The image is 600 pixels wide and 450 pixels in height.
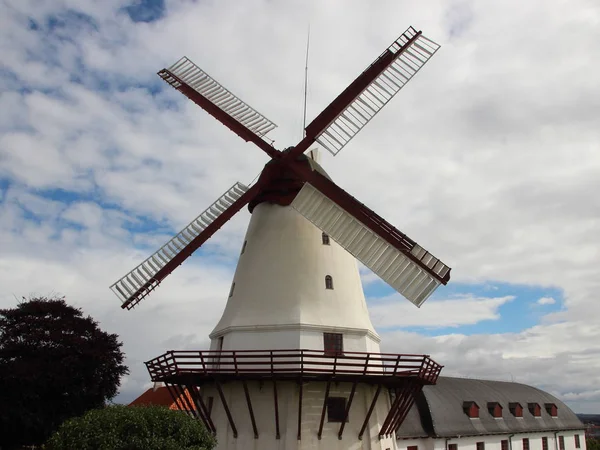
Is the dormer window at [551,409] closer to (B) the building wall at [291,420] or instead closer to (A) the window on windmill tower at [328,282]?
(B) the building wall at [291,420]

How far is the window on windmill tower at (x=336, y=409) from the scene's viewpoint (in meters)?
17.5

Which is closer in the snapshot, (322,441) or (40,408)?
(322,441)

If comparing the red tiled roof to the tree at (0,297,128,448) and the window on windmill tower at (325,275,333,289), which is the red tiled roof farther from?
the window on windmill tower at (325,275,333,289)

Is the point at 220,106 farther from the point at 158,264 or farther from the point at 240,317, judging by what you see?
the point at 240,317

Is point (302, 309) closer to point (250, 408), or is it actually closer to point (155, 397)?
point (250, 408)

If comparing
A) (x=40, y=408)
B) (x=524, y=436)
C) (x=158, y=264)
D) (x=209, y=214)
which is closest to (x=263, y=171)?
(x=209, y=214)

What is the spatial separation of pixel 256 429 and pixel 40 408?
392 inches

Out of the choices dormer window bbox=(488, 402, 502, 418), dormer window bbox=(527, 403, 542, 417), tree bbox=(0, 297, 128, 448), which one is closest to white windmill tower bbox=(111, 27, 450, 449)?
tree bbox=(0, 297, 128, 448)

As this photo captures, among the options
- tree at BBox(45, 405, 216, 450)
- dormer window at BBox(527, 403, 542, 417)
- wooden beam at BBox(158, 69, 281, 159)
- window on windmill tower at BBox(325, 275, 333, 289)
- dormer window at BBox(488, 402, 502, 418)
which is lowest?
tree at BBox(45, 405, 216, 450)

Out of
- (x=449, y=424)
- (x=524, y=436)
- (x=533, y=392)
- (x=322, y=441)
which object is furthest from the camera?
(x=533, y=392)

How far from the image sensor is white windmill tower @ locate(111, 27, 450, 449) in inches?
669

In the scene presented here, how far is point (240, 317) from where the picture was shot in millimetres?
18953

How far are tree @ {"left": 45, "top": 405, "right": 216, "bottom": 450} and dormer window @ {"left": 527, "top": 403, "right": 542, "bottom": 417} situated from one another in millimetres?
31730

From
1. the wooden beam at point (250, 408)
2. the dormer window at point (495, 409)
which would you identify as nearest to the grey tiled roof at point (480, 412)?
the dormer window at point (495, 409)
